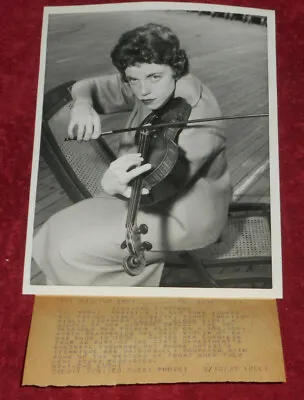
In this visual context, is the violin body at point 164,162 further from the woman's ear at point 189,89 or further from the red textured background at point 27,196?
the red textured background at point 27,196

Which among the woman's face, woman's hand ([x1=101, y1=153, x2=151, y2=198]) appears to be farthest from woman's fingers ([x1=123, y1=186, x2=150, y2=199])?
the woman's face

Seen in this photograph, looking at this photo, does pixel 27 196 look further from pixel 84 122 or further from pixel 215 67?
pixel 215 67

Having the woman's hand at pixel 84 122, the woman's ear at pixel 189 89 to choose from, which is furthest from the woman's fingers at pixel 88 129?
the woman's ear at pixel 189 89

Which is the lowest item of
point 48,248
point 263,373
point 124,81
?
point 263,373

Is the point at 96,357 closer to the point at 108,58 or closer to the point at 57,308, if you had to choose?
the point at 57,308

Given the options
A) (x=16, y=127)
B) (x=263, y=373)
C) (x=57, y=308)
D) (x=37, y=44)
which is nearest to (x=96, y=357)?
(x=57, y=308)
